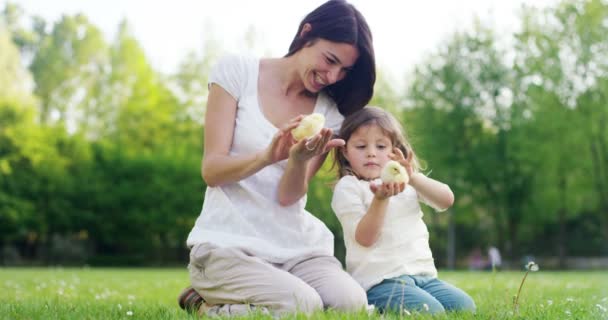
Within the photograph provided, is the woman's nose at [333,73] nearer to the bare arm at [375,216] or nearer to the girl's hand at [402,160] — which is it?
the girl's hand at [402,160]

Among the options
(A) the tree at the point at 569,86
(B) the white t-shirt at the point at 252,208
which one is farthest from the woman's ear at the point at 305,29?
(A) the tree at the point at 569,86

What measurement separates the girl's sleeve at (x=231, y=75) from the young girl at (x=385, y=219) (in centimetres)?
83

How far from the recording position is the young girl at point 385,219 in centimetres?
512

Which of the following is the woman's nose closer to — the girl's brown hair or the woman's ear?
the woman's ear

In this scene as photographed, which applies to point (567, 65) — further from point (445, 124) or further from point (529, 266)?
point (529, 266)

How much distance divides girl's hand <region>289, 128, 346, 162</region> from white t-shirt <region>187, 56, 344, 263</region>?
52 cm

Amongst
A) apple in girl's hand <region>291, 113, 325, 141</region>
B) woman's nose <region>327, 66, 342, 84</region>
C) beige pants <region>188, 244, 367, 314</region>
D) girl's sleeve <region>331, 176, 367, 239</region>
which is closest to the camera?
apple in girl's hand <region>291, 113, 325, 141</region>

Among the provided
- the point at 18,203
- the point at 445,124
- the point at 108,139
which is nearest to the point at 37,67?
the point at 108,139

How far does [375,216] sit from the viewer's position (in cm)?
484

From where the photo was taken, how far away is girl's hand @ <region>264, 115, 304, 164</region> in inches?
173

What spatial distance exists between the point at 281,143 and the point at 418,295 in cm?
140

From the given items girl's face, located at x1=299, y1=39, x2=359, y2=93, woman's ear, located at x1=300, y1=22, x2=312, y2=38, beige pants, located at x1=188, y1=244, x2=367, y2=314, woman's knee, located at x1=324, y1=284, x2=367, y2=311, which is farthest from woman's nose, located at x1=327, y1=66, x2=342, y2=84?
woman's knee, located at x1=324, y1=284, x2=367, y2=311

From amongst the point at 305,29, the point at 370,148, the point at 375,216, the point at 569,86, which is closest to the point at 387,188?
the point at 375,216

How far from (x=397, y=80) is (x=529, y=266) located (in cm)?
3681
